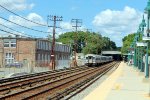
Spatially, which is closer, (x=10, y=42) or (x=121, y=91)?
(x=121, y=91)

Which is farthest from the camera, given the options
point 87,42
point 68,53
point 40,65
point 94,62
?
point 87,42

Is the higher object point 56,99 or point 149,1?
point 149,1

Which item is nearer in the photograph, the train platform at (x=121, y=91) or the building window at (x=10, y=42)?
the train platform at (x=121, y=91)

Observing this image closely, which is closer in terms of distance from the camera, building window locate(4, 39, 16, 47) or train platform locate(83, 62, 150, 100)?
train platform locate(83, 62, 150, 100)

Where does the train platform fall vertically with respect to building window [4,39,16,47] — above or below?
below

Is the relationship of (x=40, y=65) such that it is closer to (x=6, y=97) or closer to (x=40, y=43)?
(x=40, y=43)

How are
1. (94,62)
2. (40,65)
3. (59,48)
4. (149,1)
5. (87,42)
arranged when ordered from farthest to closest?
(87,42) → (59,48) → (94,62) → (40,65) → (149,1)

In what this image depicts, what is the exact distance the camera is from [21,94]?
21.5 m

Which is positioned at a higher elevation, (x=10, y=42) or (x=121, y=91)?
(x=10, y=42)

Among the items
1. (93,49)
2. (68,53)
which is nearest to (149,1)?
(68,53)

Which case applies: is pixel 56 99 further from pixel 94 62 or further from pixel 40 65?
pixel 94 62

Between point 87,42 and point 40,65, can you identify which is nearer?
point 40,65

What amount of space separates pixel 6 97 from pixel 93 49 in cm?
15210

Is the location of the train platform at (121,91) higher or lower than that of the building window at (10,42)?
lower
